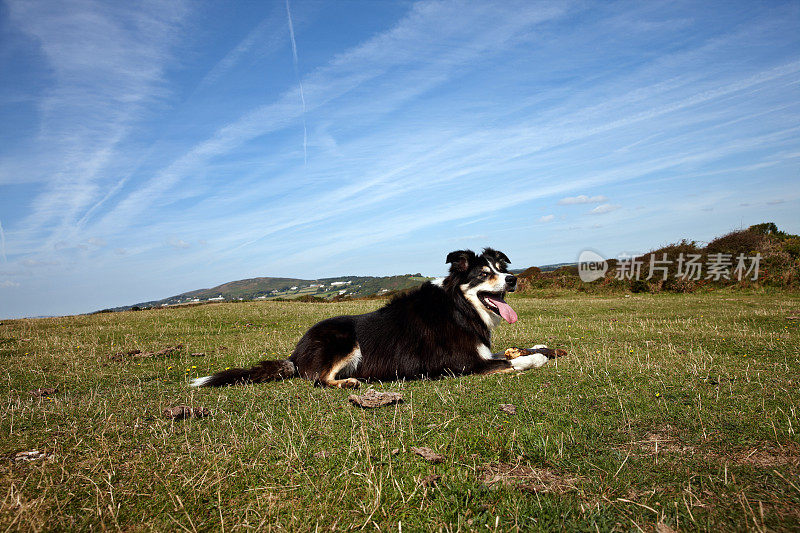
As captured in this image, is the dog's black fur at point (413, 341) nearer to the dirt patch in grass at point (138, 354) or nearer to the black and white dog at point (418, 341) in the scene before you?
the black and white dog at point (418, 341)

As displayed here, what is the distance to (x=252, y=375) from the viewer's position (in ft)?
21.7

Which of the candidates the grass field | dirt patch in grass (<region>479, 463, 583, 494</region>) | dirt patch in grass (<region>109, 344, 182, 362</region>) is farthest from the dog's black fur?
dirt patch in grass (<region>109, 344, 182, 362</region>)

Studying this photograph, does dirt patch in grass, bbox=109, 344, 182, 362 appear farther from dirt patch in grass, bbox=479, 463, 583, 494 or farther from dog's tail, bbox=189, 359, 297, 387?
dirt patch in grass, bbox=479, 463, 583, 494

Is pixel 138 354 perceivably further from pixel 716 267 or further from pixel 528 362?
pixel 716 267

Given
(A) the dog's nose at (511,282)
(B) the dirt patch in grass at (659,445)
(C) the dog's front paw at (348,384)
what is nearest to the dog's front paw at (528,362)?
(A) the dog's nose at (511,282)

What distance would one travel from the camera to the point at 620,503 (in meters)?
2.57

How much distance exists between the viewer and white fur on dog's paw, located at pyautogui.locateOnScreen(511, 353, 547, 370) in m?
6.70

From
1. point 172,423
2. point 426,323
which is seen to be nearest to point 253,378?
point 172,423

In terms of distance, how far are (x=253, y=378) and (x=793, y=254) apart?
3236 centimetres

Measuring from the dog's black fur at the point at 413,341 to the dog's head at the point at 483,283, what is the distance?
0.05ft

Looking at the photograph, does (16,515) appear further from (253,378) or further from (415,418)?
(253,378)

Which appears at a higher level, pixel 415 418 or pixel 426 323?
pixel 426 323

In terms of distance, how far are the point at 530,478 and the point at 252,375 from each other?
5.02 meters

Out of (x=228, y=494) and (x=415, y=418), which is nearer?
(x=228, y=494)
